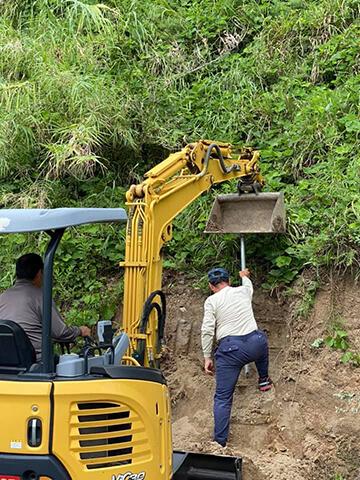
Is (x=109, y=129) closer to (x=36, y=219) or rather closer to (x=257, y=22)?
(x=257, y=22)

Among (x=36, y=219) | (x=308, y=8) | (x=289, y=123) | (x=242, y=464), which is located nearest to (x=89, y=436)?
(x=36, y=219)

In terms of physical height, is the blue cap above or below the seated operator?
above

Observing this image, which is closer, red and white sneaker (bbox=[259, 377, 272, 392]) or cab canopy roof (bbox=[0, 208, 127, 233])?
cab canopy roof (bbox=[0, 208, 127, 233])

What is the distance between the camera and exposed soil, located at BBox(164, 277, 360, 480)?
5750 millimetres

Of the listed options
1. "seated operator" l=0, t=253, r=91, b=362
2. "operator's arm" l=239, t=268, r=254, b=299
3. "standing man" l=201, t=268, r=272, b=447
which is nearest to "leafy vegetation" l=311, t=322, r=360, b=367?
"standing man" l=201, t=268, r=272, b=447

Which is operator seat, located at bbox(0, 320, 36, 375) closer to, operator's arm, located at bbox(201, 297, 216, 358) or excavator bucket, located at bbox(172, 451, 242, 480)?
excavator bucket, located at bbox(172, 451, 242, 480)

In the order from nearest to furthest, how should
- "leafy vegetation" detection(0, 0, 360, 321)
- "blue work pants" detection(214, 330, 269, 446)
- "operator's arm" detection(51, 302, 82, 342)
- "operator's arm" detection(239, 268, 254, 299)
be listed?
"operator's arm" detection(51, 302, 82, 342) < "blue work pants" detection(214, 330, 269, 446) < "operator's arm" detection(239, 268, 254, 299) < "leafy vegetation" detection(0, 0, 360, 321)

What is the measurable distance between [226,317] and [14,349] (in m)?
2.68

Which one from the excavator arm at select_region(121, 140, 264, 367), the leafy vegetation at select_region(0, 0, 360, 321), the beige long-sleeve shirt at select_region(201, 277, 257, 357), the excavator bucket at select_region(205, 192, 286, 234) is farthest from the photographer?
the leafy vegetation at select_region(0, 0, 360, 321)

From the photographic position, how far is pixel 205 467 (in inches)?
202

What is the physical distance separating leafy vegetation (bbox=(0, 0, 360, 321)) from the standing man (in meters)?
0.98

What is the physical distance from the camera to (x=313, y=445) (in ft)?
19.3

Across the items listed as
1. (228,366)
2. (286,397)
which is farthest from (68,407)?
(286,397)

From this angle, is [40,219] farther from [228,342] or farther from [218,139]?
[218,139]
